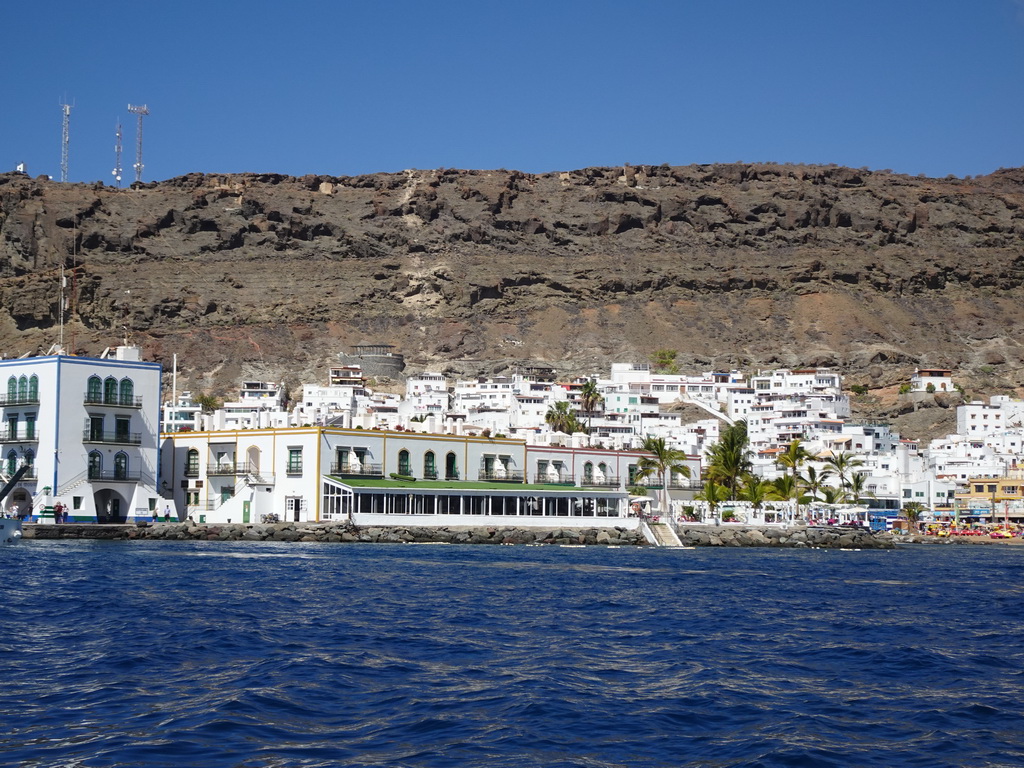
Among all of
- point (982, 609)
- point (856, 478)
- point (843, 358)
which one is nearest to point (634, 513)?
point (856, 478)

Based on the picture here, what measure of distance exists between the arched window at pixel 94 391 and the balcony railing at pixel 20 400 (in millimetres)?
2570

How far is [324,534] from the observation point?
68500 millimetres

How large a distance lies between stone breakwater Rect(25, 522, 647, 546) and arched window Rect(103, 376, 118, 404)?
7258 millimetres

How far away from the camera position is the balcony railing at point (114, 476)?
232 feet

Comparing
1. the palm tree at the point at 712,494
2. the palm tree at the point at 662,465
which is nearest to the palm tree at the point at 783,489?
the palm tree at the point at 712,494

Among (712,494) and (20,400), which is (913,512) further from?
(20,400)

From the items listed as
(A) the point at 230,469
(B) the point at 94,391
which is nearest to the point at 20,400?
(B) the point at 94,391

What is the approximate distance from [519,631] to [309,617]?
17.0ft

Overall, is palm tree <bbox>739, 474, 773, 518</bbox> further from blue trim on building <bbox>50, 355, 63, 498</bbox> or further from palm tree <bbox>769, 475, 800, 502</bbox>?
blue trim on building <bbox>50, 355, 63, 498</bbox>

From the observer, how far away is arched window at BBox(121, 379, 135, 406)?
7206cm

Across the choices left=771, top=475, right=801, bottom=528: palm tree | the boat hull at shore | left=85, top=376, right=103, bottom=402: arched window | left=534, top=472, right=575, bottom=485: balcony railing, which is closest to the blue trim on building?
left=85, top=376, right=103, bottom=402: arched window

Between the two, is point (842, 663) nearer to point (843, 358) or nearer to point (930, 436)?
point (930, 436)

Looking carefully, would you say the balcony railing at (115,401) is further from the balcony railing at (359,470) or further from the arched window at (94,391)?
the balcony railing at (359,470)

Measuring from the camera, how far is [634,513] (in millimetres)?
85562
